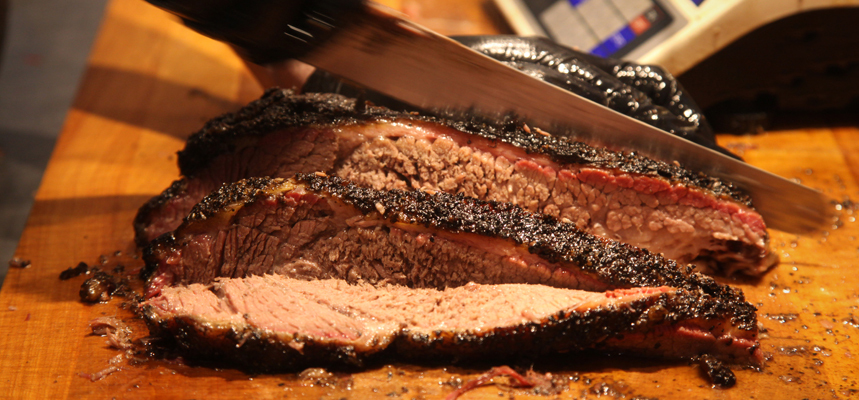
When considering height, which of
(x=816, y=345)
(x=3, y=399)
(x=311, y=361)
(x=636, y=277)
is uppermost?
(x=636, y=277)

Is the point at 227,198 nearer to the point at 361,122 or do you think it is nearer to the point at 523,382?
the point at 361,122

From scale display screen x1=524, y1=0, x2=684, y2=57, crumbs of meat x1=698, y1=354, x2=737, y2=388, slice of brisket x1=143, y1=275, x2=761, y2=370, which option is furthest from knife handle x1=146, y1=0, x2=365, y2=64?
scale display screen x1=524, y1=0, x2=684, y2=57

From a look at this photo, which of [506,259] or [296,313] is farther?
[506,259]

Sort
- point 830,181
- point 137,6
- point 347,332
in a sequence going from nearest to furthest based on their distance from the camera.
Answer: point 347,332 < point 830,181 < point 137,6

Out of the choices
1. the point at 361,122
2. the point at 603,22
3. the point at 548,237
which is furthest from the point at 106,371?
the point at 603,22

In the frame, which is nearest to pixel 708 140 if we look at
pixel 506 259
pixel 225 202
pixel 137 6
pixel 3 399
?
pixel 506 259

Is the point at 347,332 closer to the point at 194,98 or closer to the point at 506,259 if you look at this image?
the point at 506,259

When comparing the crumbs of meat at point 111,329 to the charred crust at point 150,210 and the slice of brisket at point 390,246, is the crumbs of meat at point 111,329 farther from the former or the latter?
the charred crust at point 150,210
